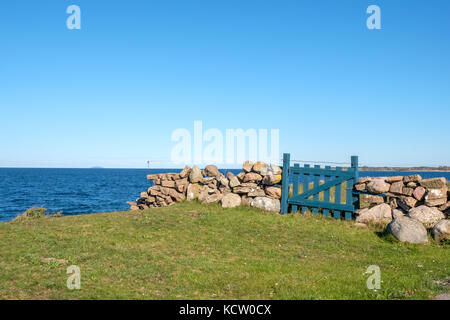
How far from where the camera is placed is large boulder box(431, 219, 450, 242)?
11.3 meters

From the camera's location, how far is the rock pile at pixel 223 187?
16.1 meters

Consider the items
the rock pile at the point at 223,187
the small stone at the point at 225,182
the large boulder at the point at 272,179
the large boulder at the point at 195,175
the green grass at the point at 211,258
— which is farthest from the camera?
the large boulder at the point at 195,175

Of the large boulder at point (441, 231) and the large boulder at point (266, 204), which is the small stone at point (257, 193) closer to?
the large boulder at point (266, 204)

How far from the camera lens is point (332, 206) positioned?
48.3 ft

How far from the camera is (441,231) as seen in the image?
37.2 ft

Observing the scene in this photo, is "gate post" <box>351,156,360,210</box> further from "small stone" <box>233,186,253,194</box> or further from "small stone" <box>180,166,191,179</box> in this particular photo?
"small stone" <box>180,166,191,179</box>

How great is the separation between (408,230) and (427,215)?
5.57 ft

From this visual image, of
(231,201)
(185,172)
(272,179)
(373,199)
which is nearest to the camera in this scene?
(373,199)

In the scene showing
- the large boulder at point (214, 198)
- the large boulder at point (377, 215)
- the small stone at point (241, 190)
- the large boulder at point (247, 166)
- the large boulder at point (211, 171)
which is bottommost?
the large boulder at point (377, 215)

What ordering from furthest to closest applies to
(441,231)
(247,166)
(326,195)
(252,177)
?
1. (247,166)
2. (252,177)
3. (326,195)
4. (441,231)

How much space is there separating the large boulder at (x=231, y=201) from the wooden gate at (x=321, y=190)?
2.13m

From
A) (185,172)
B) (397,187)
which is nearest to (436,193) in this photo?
(397,187)

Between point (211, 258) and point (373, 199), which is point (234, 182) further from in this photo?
point (211, 258)

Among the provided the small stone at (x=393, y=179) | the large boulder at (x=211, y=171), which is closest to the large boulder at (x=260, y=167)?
the large boulder at (x=211, y=171)
